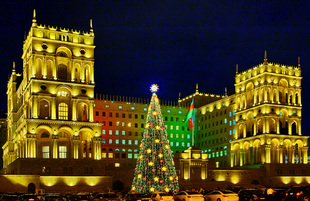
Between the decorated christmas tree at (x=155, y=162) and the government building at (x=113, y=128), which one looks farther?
the government building at (x=113, y=128)

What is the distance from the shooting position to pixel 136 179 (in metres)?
60.2

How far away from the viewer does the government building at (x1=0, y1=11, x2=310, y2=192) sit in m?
72.1

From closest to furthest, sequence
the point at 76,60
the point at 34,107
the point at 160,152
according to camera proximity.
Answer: the point at 160,152
the point at 34,107
the point at 76,60

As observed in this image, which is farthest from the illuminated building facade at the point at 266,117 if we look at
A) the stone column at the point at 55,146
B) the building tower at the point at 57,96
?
the stone column at the point at 55,146

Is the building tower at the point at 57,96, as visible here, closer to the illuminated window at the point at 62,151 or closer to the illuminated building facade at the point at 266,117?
the illuminated window at the point at 62,151

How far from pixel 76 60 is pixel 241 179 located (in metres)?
40.0

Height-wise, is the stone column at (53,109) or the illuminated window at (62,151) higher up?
the stone column at (53,109)

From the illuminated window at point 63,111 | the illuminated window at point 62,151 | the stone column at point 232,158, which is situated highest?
the illuminated window at point 63,111

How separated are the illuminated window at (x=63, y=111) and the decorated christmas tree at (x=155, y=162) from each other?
21.2 metres

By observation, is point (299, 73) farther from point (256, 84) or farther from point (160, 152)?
point (160, 152)

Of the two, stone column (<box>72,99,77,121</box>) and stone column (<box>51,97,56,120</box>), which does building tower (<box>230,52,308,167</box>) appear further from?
stone column (<box>51,97,56,120</box>)

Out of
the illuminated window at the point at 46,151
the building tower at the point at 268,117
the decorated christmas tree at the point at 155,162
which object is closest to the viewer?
the decorated christmas tree at the point at 155,162

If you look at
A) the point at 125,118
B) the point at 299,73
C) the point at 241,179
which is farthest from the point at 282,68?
the point at 125,118

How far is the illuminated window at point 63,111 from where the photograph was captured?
76000 millimetres
